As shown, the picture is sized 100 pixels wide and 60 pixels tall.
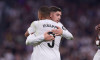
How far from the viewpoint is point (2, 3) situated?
1722 centimetres

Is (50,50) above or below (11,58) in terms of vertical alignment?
above

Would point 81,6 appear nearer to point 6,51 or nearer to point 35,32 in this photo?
point 6,51

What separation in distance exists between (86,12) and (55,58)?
38.1 feet

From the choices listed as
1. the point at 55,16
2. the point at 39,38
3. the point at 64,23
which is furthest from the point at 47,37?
the point at 64,23

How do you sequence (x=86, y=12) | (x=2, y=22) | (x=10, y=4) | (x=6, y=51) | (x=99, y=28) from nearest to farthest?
(x=99, y=28) < (x=6, y=51) < (x=2, y=22) < (x=10, y=4) < (x=86, y=12)

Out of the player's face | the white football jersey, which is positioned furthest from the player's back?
the player's face

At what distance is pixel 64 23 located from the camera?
17516 mm

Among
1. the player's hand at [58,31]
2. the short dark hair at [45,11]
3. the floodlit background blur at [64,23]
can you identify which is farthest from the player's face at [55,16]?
the floodlit background blur at [64,23]

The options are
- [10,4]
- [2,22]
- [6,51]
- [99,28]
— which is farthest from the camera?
[10,4]

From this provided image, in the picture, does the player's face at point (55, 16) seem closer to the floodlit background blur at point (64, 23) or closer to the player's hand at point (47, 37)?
the player's hand at point (47, 37)

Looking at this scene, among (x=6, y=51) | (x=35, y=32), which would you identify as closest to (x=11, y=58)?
→ (x=6, y=51)

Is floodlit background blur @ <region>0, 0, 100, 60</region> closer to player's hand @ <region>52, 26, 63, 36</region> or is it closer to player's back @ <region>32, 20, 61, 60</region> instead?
player's back @ <region>32, 20, 61, 60</region>

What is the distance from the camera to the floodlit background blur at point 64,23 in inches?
601

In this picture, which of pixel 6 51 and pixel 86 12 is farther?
pixel 86 12
